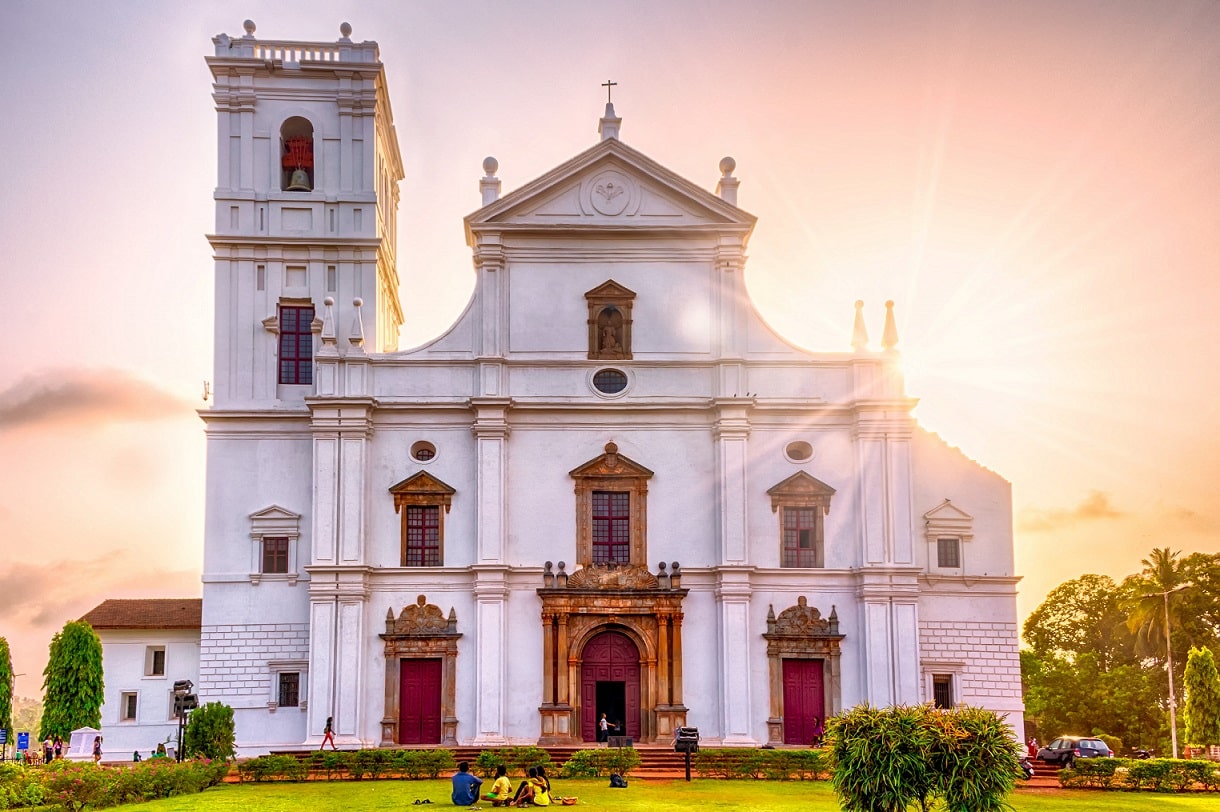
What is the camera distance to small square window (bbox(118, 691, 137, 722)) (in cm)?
3903

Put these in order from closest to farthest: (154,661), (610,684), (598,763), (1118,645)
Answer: (598,763)
(610,684)
(154,661)
(1118,645)

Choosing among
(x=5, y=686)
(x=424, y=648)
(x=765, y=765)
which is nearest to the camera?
(x=765, y=765)

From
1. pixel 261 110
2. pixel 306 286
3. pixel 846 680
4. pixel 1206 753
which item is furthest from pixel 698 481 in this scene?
pixel 1206 753

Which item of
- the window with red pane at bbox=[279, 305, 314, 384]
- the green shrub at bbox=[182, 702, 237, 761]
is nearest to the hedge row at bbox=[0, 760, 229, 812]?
the green shrub at bbox=[182, 702, 237, 761]

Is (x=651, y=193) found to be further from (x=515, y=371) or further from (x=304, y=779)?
(x=304, y=779)

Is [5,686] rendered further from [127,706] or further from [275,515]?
[275,515]

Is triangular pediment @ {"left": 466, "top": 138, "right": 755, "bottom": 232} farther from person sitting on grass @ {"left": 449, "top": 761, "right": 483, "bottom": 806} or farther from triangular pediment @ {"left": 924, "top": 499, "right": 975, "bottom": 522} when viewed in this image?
person sitting on grass @ {"left": 449, "top": 761, "right": 483, "bottom": 806}

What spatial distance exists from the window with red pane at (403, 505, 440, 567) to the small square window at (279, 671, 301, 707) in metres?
4.35

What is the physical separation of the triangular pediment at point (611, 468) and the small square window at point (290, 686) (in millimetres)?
9487

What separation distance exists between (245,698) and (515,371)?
11.7 metres

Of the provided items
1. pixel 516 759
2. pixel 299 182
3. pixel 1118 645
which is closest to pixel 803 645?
pixel 516 759

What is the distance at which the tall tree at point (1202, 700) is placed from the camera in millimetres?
48438

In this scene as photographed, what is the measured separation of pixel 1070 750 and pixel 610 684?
43.1 feet

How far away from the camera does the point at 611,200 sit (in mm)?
38719
